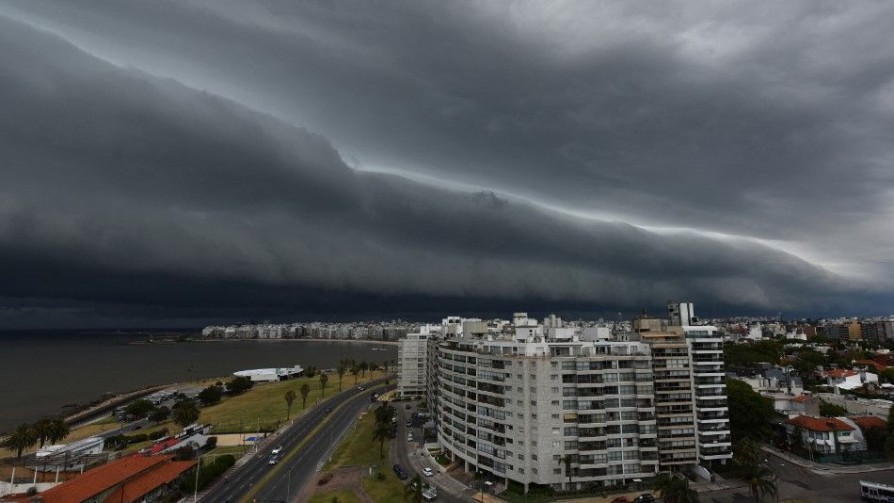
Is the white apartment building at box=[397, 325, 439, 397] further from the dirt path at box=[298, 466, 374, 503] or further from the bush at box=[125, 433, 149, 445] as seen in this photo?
the dirt path at box=[298, 466, 374, 503]

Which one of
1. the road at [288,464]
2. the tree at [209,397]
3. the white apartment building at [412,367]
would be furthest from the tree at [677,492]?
the tree at [209,397]

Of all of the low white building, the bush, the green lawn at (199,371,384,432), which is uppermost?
the low white building

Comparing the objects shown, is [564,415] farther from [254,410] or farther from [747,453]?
[254,410]

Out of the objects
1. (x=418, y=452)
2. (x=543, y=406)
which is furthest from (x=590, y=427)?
(x=418, y=452)

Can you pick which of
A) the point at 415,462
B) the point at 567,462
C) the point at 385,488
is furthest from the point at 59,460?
the point at 567,462

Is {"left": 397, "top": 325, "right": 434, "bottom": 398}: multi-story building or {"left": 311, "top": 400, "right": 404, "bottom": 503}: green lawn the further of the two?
{"left": 397, "top": 325, "right": 434, "bottom": 398}: multi-story building

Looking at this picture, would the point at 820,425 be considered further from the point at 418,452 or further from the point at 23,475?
the point at 23,475

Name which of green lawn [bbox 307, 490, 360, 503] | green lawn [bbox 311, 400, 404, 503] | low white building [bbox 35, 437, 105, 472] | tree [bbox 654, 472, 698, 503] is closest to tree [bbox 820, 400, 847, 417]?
tree [bbox 654, 472, 698, 503]

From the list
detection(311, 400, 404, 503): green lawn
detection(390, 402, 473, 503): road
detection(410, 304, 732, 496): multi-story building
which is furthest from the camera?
detection(311, 400, 404, 503): green lawn
